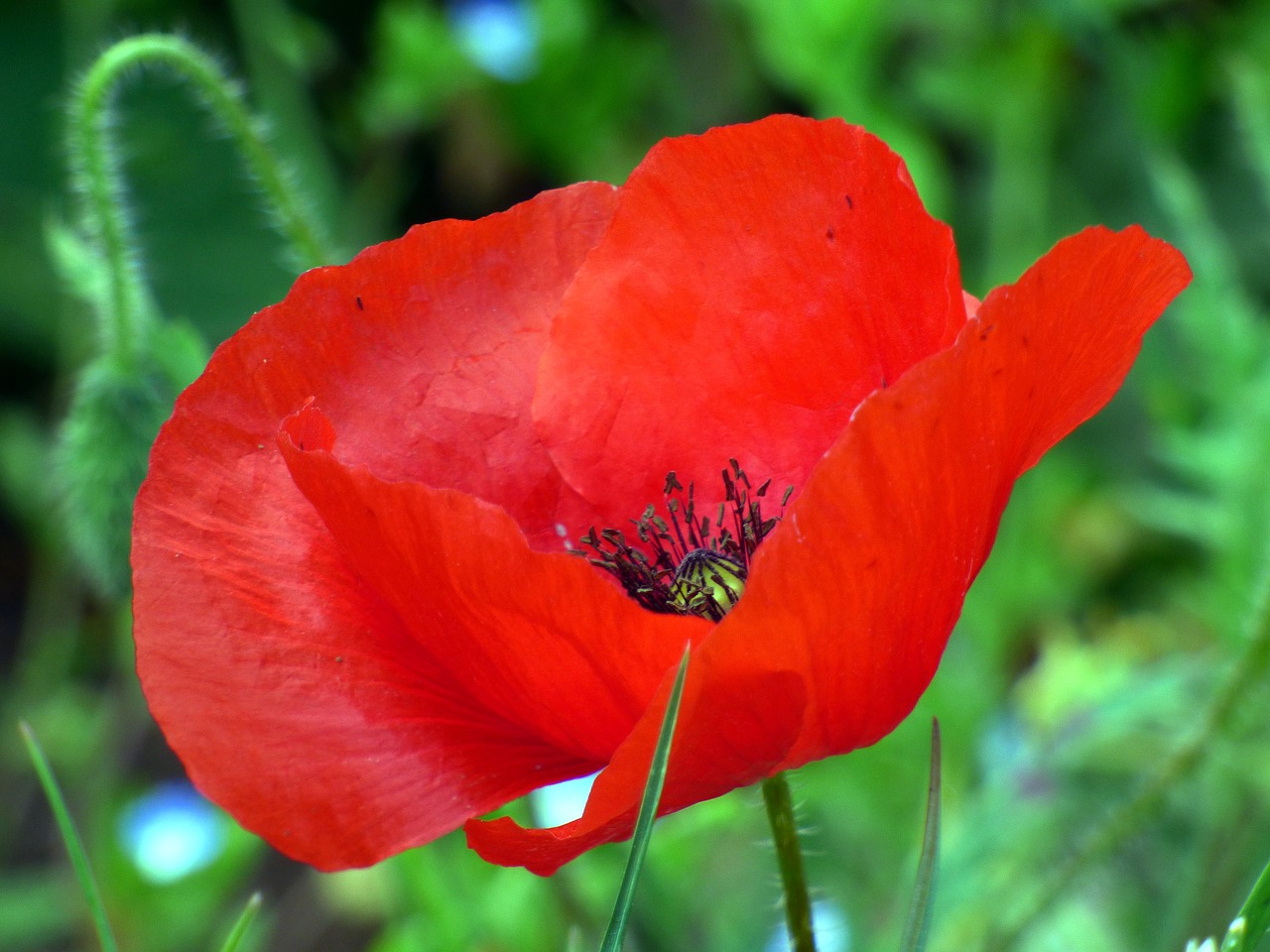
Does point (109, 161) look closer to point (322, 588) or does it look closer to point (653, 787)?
point (322, 588)

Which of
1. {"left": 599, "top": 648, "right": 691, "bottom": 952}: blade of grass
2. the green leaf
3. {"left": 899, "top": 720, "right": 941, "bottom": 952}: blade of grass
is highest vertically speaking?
{"left": 599, "top": 648, "right": 691, "bottom": 952}: blade of grass

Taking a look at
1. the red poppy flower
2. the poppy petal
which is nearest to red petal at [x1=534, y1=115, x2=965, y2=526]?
the red poppy flower

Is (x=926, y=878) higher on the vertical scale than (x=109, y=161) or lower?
lower

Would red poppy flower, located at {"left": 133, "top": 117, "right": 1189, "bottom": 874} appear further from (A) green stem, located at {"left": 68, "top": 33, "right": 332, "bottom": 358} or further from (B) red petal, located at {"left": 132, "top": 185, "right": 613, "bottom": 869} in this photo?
(A) green stem, located at {"left": 68, "top": 33, "right": 332, "bottom": 358}

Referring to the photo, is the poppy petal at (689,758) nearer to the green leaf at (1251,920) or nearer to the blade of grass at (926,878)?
the blade of grass at (926,878)

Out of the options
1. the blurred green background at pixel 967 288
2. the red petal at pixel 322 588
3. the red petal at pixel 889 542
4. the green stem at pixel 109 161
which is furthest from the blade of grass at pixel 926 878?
the green stem at pixel 109 161

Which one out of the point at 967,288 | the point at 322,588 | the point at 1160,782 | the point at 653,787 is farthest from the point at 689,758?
the point at 967,288

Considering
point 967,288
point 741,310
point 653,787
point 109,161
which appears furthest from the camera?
point 967,288
